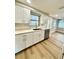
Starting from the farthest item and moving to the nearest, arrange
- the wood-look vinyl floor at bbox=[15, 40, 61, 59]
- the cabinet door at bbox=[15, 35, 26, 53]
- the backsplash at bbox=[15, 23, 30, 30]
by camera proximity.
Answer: the backsplash at bbox=[15, 23, 30, 30] < the cabinet door at bbox=[15, 35, 26, 53] < the wood-look vinyl floor at bbox=[15, 40, 61, 59]

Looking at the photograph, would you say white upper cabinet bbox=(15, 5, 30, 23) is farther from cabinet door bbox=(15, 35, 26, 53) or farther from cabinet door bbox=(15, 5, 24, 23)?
cabinet door bbox=(15, 35, 26, 53)

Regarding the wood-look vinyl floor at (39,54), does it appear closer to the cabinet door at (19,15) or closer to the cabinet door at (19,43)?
the cabinet door at (19,43)

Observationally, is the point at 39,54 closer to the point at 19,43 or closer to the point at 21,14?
the point at 19,43

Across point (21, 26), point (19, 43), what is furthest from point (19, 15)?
point (19, 43)

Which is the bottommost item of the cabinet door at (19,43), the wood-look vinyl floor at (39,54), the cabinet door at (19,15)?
the wood-look vinyl floor at (39,54)

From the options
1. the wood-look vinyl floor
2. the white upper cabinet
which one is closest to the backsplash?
the white upper cabinet

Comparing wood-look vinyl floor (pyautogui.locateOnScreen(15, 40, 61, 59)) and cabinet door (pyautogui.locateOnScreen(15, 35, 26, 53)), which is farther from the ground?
cabinet door (pyautogui.locateOnScreen(15, 35, 26, 53))

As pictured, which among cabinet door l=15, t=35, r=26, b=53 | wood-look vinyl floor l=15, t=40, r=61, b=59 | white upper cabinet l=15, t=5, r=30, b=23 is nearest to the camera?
wood-look vinyl floor l=15, t=40, r=61, b=59

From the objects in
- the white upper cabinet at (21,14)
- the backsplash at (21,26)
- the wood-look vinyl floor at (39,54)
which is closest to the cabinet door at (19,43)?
the wood-look vinyl floor at (39,54)

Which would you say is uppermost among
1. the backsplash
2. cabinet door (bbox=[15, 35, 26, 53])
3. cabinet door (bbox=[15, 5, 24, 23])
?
cabinet door (bbox=[15, 5, 24, 23])

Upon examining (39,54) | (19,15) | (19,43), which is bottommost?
(39,54)
